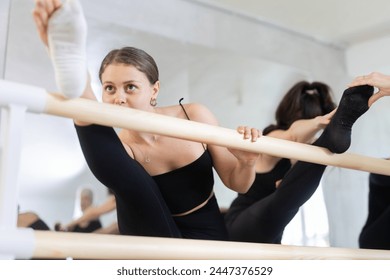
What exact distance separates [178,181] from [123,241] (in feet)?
0.88

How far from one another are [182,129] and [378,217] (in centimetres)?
78

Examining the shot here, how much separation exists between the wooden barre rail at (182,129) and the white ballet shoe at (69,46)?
0.02 m

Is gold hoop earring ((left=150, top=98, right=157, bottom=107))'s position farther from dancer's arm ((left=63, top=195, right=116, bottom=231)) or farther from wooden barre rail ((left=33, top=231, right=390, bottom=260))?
dancer's arm ((left=63, top=195, right=116, bottom=231))

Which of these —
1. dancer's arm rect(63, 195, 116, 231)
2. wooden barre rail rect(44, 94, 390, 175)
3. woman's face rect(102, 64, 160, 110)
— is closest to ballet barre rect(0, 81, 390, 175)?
wooden barre rail rect(44, 94, 390, 175)

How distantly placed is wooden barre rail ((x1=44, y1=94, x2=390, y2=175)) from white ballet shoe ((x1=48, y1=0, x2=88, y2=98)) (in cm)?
2

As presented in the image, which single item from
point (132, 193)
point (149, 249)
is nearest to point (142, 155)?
point (132, 193)

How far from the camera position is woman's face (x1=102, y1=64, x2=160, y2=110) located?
732 mm

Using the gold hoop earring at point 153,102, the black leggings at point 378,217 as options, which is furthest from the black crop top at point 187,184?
the black leggings at point 378,217

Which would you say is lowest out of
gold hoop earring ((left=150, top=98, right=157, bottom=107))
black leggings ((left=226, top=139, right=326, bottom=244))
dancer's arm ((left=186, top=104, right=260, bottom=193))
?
black leggings ((left=226, top=139, right=326, bottom=244))

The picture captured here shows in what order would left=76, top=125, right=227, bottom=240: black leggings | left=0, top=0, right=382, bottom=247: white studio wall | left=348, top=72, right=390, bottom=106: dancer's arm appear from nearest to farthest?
left=76, top=125, right=227, bottom=240: black leggings < left=348, top=72, right=390, bottom=106: dancer's arm < left=0, top=0, right=382, bottom=247: white studio wall

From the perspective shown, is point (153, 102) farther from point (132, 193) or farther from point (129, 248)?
point (129, 248)

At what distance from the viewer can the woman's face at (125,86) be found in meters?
0.73

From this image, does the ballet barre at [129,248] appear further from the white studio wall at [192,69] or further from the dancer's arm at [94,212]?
the dancer's arm at [94,212]

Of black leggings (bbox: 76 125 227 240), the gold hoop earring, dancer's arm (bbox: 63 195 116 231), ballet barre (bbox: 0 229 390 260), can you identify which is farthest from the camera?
dancer's arm (bbox: 63 195 116 231)
